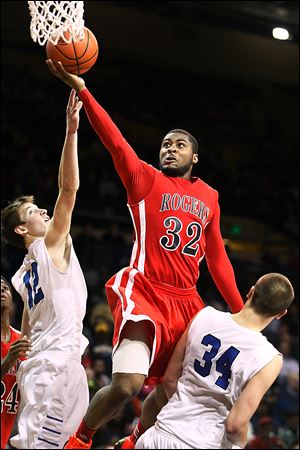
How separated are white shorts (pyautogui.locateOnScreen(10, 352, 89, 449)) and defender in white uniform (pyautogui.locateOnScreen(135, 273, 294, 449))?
1.72 ft

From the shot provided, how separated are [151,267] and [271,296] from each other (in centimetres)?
87

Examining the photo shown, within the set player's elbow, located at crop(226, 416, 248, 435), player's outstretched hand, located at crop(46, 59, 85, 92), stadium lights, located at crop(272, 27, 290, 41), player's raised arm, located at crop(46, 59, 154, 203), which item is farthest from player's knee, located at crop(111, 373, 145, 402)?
stadium lights, located at crop(272, 27, 290, 41)

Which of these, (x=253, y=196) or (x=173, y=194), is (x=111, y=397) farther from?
(x=253, y=196)

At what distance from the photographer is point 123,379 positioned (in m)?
5.04

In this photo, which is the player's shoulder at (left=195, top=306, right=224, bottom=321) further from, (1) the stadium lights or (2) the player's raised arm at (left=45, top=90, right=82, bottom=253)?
(1) the stadium lights

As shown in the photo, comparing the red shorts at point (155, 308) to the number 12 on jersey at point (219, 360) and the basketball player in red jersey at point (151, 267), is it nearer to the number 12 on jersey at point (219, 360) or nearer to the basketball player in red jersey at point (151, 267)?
the basketball player in red jersey at point (151, 267)

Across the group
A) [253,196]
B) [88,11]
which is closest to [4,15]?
[88,11]

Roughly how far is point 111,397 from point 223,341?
2.48ft

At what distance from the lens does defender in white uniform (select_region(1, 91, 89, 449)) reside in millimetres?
5117

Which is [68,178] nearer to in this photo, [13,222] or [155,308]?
[13,222]

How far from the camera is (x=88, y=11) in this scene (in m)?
16.6

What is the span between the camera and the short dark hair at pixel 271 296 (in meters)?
4.91

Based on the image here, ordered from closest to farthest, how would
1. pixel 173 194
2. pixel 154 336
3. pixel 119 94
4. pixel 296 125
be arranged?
pixel 154 336
pixel 173 194
pixel 119 94
pixel 296 125

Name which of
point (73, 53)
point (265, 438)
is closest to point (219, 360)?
A: point (73, 53)
